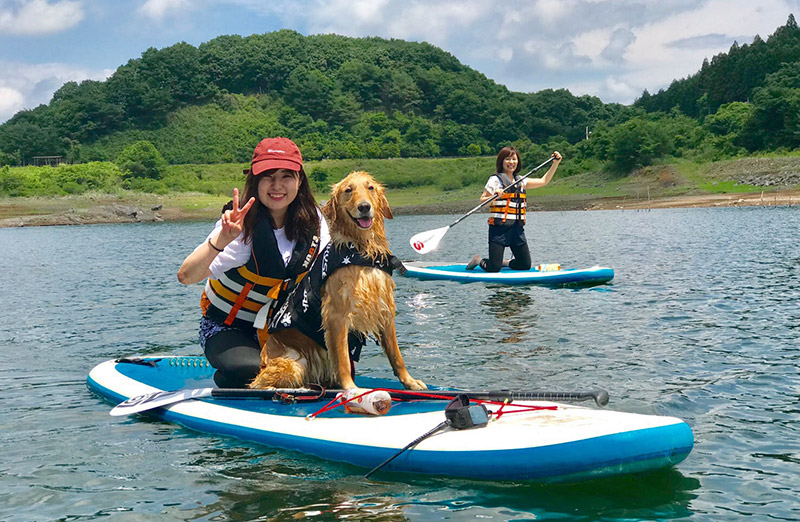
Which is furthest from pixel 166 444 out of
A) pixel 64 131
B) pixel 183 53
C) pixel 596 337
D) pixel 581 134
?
pixel 183 53

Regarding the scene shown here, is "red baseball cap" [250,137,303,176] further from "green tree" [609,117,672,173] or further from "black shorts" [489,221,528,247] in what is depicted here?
"green tree" [609,117,672,173]

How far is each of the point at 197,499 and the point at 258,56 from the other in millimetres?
A: 148051

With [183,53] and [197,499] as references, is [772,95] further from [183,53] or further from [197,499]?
[183,53]

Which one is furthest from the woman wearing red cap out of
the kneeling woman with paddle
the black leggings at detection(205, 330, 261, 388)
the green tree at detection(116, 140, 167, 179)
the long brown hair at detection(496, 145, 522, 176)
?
the green tree at detection(116, 140, 167, 179)

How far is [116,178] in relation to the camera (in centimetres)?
8438

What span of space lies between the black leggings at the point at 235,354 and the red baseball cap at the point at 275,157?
1.35 metres

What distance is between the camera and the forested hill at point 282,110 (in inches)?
4464

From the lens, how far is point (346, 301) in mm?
5254

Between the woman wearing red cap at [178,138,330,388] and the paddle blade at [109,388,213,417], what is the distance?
0.78 feet

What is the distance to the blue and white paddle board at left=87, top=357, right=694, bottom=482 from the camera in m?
4.23

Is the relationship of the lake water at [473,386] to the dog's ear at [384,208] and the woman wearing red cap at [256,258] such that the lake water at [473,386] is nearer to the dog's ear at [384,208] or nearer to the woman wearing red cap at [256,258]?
the woman wearing red cap at [256,258]

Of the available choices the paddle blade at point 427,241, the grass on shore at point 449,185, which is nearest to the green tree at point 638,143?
the grass on shore at point 449,185

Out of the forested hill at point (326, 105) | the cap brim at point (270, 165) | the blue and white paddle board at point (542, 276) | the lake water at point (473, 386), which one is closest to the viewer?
the lake water at point (473, 386)

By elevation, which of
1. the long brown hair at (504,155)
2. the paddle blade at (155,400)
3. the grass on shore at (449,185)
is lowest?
the paddle blade at (155,400)
